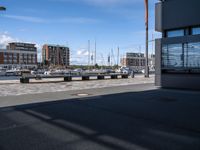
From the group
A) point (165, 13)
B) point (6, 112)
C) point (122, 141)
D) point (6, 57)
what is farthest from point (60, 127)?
point (6, 57)

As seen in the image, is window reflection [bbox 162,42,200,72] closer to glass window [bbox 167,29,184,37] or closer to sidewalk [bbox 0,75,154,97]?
glass window [bbox 167,29,184,37]

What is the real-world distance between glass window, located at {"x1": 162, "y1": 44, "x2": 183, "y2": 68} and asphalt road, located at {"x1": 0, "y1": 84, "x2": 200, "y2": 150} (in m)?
8.15

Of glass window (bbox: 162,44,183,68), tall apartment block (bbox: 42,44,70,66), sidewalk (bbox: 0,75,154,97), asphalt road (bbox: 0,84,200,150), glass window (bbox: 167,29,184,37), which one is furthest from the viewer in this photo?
tall apartment block (bbox: 42,44,70,66)

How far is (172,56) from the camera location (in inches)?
722

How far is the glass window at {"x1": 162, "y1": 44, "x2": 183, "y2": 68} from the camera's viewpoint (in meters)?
17.8

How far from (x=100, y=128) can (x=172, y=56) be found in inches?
514

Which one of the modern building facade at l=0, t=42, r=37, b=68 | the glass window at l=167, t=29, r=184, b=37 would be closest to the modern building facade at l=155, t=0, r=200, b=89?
the glass window at l=167, t=29, r=184, b=37

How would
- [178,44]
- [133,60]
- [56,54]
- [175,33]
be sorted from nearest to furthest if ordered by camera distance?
[178,44] → [175,33] → [133,60] → [56,54]

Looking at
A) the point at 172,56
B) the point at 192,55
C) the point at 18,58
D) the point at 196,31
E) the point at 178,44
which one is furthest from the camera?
the point at 18,58

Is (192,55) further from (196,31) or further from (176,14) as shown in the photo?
(176,14)

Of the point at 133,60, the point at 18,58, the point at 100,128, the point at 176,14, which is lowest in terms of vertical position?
the point at 100,128

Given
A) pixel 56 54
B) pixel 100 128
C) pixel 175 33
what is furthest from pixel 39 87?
pixel 56 54

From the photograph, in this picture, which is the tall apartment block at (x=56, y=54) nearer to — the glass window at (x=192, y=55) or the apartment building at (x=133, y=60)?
the apartment building at (x=133, y=60)

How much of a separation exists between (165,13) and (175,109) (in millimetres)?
10891
